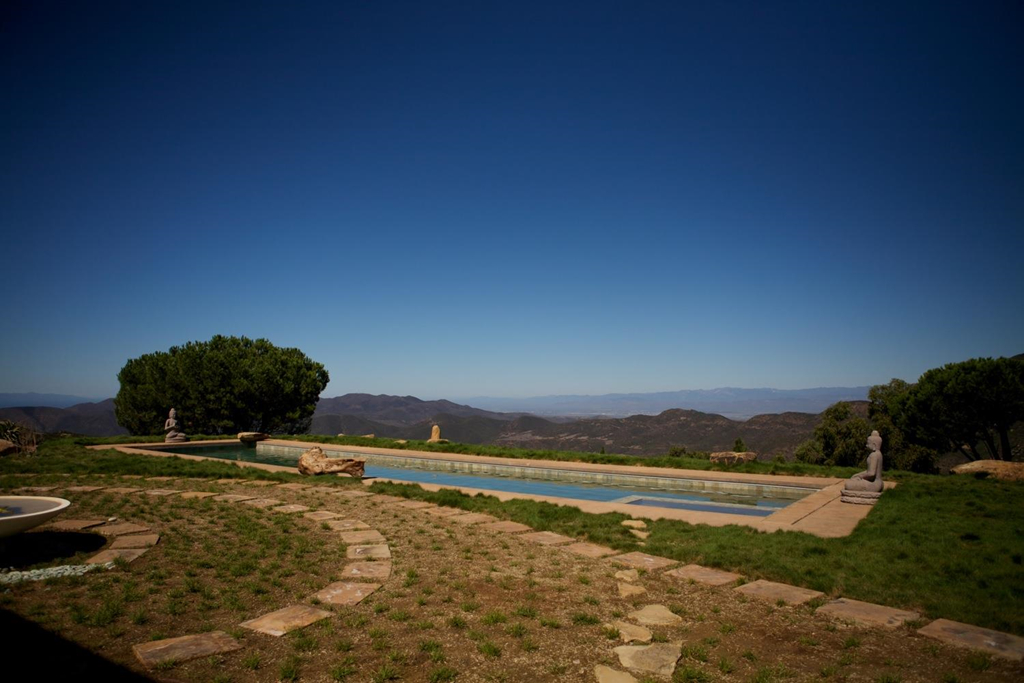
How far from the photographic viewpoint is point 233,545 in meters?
6.05

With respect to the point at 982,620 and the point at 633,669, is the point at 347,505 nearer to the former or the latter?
the point at 633,669

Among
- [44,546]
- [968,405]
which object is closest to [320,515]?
[44,546]

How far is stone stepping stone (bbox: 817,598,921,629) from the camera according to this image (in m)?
4.25

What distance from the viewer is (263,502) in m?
8.70

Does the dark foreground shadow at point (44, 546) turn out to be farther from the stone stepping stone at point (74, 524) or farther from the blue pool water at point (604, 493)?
the blue pool water at point (604, 493)

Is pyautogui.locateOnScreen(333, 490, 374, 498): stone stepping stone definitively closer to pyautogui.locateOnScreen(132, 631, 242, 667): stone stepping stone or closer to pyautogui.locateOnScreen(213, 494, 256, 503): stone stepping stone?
pyautogui.locateOnScreen(213, 494, 256, 503): stone stepping stone

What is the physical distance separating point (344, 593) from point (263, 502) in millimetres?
4811

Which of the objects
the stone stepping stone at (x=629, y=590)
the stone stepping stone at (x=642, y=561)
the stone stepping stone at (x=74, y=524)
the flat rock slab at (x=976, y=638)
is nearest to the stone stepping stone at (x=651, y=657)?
the stone stepping stone at (x=629, y=590)

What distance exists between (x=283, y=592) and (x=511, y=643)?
2229 millimetres

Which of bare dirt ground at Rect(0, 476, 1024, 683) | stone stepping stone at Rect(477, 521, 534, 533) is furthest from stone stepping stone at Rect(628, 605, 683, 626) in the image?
stone stepping stone at Rect(477, 521, 534, 533)

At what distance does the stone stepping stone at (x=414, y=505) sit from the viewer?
28.5 ft

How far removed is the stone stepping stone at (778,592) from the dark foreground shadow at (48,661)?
4848 millimetres

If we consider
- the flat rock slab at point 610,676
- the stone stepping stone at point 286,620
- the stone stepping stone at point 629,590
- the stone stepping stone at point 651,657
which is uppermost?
the stone stepping stone at point 629,590

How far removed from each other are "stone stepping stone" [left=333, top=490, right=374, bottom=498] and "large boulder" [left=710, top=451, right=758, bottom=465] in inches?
401
